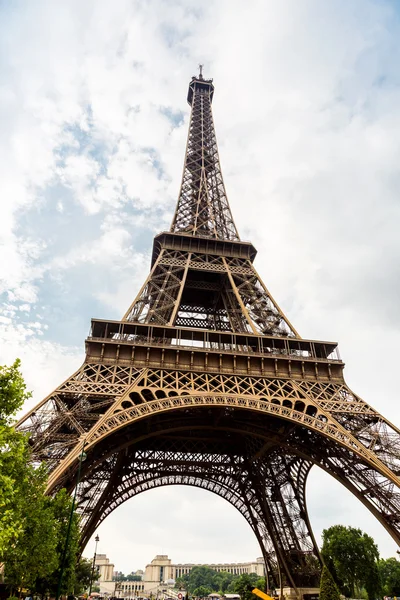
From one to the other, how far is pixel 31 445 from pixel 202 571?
472 feet

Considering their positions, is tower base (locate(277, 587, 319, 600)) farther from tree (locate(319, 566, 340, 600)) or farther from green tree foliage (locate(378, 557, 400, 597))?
green tree foliage (locate(378, 557, 400, 597))

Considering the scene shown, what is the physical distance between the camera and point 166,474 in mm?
36000

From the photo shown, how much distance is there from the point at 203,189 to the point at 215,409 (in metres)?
24.4

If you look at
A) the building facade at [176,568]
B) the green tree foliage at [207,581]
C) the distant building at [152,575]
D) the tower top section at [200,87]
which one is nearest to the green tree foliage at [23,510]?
the tower top section at [200,87]

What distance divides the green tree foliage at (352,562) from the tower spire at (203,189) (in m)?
33.4

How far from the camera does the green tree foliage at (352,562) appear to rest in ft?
136

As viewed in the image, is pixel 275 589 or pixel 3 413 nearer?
pixel 3 413

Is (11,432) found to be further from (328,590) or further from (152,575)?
(152,575)

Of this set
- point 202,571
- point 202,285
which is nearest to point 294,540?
point 202,285

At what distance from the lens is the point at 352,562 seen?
42.9 m

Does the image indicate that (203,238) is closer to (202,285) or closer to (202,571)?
(202,285)

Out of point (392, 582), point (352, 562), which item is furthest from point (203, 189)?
point (392, 582)

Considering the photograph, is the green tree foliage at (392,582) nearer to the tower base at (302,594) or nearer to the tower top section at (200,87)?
the tower base at (302,594)

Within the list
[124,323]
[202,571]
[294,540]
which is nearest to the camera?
[124,323]
